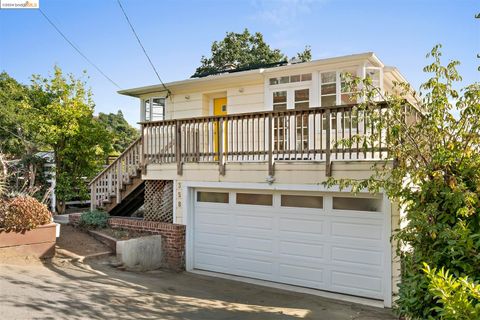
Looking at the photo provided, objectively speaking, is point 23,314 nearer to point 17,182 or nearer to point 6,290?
point 6,290

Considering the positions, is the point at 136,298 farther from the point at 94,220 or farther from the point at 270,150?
the point at 94,220

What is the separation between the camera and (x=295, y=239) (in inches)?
330

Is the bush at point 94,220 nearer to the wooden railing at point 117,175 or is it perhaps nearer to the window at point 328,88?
the wooden railing at point 117,175

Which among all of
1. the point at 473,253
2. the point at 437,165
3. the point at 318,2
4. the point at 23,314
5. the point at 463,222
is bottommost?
the point at 23,314

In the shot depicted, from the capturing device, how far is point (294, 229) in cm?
841

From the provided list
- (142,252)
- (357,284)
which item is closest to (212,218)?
(142,252)

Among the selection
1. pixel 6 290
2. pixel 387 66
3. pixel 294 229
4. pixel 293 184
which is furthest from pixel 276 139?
pixel 6 290

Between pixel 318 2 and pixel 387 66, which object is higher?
pixel 318 2

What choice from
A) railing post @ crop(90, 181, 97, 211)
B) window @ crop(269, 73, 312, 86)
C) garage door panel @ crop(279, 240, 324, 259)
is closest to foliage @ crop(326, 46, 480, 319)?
garage door panel @ crop(279, 240, 324, 259)

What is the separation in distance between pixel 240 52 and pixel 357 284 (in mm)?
27190

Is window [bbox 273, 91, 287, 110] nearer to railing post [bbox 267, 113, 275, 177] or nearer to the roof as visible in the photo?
the roof

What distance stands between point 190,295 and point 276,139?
3.93 m

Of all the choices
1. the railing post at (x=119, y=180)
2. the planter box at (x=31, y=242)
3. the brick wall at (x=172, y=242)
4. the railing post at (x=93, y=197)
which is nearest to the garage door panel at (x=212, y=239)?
the brick wall at (x=172, y=242)

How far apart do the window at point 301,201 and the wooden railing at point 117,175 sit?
14.7 ft
